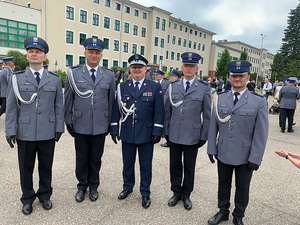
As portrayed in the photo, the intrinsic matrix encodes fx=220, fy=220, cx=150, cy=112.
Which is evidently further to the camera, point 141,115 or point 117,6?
point 117,6

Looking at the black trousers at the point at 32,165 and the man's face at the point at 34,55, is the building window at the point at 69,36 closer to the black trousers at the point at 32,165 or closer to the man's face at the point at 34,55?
the man's face at the point at 34,55

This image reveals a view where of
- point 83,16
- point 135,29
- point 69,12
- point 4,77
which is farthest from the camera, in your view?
→ point 135,29

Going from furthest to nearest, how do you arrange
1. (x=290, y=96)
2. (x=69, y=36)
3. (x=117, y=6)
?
(x=117, y=6), (x=69, y=36), (x=290, y=96)

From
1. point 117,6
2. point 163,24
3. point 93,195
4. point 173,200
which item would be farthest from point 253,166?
point 163,24

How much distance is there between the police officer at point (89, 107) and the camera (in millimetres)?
3281

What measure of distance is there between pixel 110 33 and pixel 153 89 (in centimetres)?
3596

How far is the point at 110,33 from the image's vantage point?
36312 mm

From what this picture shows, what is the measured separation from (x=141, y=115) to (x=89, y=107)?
2.60 ft

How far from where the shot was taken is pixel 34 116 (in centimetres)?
300

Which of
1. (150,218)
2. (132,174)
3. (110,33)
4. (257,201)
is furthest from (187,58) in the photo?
(110,33)

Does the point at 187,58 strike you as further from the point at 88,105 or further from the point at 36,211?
the point at 36,211

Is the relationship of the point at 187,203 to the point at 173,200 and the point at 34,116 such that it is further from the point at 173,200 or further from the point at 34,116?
the point at 34,116

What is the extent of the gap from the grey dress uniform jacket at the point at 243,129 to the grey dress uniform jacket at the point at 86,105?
1.72 m

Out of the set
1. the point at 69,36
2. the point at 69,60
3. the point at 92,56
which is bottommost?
the point at 92,56
